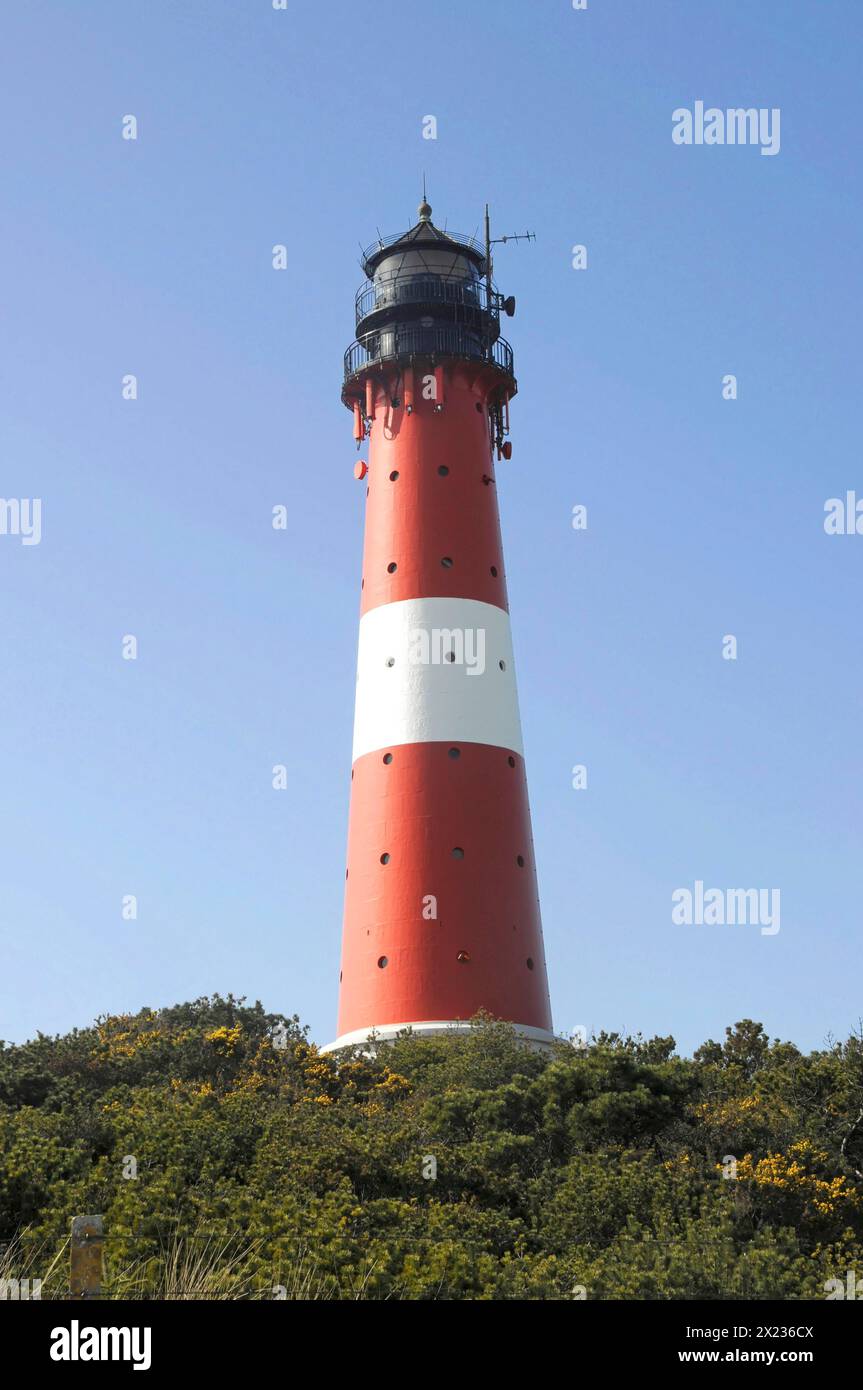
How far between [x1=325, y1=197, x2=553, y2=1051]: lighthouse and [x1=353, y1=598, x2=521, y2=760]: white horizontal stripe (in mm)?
48

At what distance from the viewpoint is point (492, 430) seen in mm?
44344

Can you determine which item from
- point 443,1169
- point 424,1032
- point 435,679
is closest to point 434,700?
point 435,679

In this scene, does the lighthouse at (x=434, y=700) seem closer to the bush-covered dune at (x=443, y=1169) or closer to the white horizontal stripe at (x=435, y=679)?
the white horizontal stripe at (x=435, y=679)

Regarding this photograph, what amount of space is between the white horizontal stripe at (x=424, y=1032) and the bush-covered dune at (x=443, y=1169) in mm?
2758

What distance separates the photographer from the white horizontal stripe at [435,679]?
3984 cm

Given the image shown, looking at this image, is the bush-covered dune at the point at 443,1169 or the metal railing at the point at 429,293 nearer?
the bush-covered dune at the point at 443,1169

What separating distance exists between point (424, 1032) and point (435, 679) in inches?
342

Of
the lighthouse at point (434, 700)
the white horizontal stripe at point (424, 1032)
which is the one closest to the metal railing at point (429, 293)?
the lighthouse at point (434, 700)

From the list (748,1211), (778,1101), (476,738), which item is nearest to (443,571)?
(476,738)

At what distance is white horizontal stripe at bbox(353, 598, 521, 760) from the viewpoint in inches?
1569

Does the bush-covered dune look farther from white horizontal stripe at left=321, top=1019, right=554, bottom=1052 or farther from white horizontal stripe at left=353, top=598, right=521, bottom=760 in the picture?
white horizontal stripe at left=353, top=598, right=521, bottom=760

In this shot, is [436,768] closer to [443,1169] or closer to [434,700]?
[434,700]
